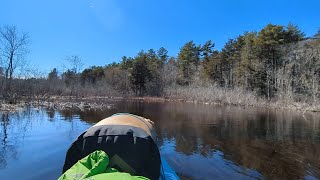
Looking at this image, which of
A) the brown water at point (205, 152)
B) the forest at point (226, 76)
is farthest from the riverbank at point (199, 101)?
the brown water at point (205, 152)

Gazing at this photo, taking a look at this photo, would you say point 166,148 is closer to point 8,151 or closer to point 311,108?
point 8,151

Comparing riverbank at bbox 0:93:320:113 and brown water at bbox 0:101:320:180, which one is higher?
riverbank at bbox 0:93:320:113

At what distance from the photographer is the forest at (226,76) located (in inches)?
1183

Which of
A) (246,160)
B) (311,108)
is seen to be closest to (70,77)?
(311,108)

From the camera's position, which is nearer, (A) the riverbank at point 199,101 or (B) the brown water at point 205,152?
(B) the brown water at point 205,152

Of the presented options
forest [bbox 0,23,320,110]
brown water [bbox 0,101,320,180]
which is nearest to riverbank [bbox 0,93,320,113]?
forest [bbox 0,23,320,110]

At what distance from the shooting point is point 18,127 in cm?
1153

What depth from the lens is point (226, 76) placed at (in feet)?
159

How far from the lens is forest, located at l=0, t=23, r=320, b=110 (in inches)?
1183

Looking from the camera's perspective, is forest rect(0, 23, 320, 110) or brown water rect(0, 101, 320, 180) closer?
brown water rect(0, 101, 320, 180)

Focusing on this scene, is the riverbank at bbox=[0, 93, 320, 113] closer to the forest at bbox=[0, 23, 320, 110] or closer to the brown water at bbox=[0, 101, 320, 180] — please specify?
the forest at bbox=[0, 23, 320, 110]

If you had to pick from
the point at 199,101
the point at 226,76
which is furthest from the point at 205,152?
the point at 226,76

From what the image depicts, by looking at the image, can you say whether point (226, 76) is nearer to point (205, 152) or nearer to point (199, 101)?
point (199, 101)

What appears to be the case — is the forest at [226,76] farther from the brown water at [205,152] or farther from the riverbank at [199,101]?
the brown water at [205,152]
